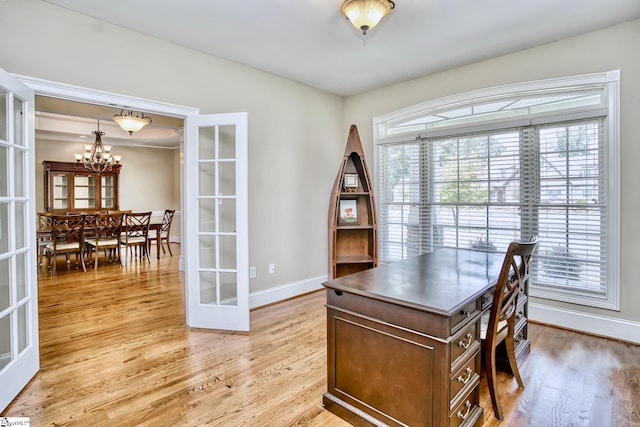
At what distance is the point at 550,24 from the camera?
2797 mm

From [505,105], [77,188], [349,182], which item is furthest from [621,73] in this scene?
[77,188]

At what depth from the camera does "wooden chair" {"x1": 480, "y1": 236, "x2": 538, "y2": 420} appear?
177 centimetres

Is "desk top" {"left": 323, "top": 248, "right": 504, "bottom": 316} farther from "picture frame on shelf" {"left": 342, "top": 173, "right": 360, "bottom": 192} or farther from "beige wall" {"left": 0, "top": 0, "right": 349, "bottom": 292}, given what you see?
"beige wall" {"left": 0, "top": 0, "right": 349, "bottom": 292}

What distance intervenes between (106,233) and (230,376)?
16.7 feet

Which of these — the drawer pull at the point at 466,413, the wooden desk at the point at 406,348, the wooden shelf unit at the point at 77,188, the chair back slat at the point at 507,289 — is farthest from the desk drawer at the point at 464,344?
the wooden shelf unit at the point at 77,188

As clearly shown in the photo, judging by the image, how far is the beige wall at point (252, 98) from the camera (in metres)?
2.45

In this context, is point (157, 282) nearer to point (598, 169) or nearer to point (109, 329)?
point (109, 329)

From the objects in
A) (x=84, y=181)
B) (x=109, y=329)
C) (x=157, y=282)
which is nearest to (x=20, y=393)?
(x=109, y=329)

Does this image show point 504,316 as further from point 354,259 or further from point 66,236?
point 66,236

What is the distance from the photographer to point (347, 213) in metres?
4.18

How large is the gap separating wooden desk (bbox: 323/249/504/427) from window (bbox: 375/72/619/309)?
1715 mm

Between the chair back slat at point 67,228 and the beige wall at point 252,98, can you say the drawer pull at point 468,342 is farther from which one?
the chair back slat at point 67,228

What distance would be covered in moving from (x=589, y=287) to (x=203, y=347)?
3.54m

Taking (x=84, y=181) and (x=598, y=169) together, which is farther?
(x=84, y=181)
